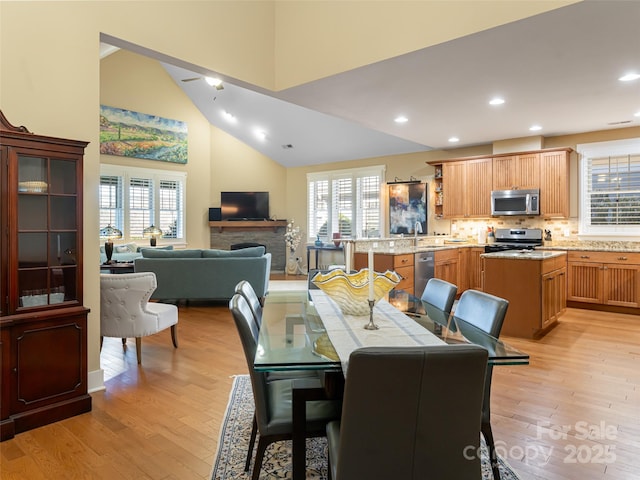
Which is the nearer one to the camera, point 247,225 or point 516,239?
point 516,239

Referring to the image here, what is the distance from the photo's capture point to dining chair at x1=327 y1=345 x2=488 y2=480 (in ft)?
3.76

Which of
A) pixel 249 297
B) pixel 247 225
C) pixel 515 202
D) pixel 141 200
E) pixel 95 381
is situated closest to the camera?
pixel 249 297

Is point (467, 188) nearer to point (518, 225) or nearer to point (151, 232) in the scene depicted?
point (518, 225)

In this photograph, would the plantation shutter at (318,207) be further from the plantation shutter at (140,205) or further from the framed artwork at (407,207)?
the plantation shutter at (140,205)

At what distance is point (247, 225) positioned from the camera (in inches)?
390

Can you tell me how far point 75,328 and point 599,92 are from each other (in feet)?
17.8

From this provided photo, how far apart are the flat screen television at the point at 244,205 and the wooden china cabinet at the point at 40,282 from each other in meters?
7.17

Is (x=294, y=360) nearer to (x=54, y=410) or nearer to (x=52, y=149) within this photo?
(x=54, y=410)

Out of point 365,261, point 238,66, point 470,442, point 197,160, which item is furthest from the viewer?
point 197,160

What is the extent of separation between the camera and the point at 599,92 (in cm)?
436

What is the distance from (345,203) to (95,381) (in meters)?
7.07

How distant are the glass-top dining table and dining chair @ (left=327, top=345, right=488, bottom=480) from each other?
14 cm

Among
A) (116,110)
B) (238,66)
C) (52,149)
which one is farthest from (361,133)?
(52,149)

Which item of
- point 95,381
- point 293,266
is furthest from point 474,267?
point 95,381
